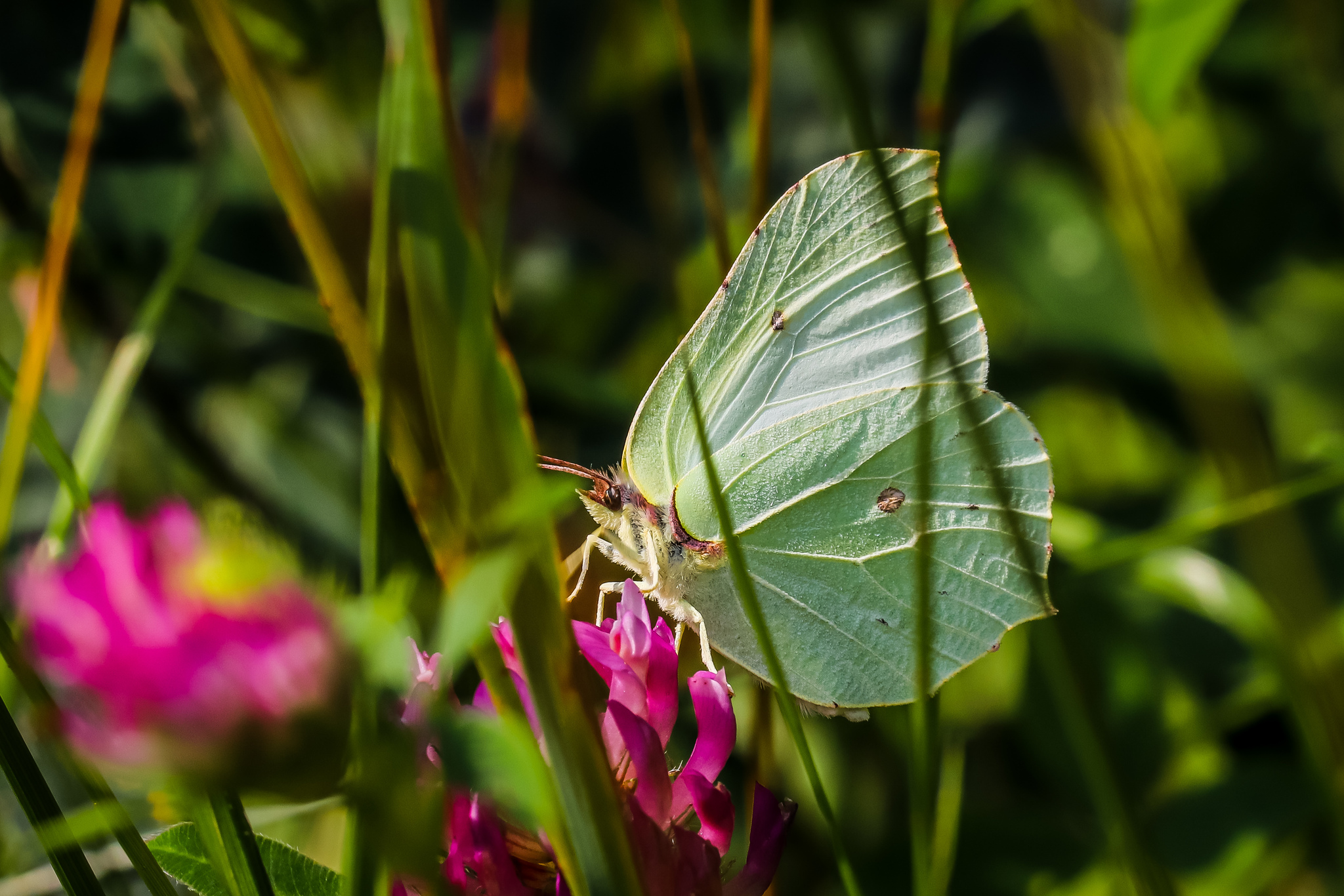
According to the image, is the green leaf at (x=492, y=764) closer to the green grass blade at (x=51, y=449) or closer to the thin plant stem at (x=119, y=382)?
the green grass blade at (x=51, y=449)

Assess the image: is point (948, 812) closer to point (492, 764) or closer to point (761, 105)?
point (761, 105)

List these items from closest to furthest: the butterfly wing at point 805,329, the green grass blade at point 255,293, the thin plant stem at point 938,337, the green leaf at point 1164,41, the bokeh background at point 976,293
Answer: the thin plant stem at point 938,337 < the butterfly wing at point 805,329 < the green leaf at point 1164,41 < the bokeh background at point 976,293 < the green grass blade at point 255,293

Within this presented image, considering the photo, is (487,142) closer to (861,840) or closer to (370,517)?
(861,840)

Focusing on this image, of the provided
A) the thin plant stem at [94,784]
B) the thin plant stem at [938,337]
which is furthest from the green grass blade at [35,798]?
the thin plant stem at [938,337]

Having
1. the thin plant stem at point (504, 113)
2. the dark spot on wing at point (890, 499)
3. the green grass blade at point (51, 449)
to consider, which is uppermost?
the thin plant stem at point (504, 113)

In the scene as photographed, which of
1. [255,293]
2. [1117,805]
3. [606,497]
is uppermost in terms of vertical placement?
[255,293]

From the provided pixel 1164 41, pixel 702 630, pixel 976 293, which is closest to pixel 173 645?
pixel 702 630
